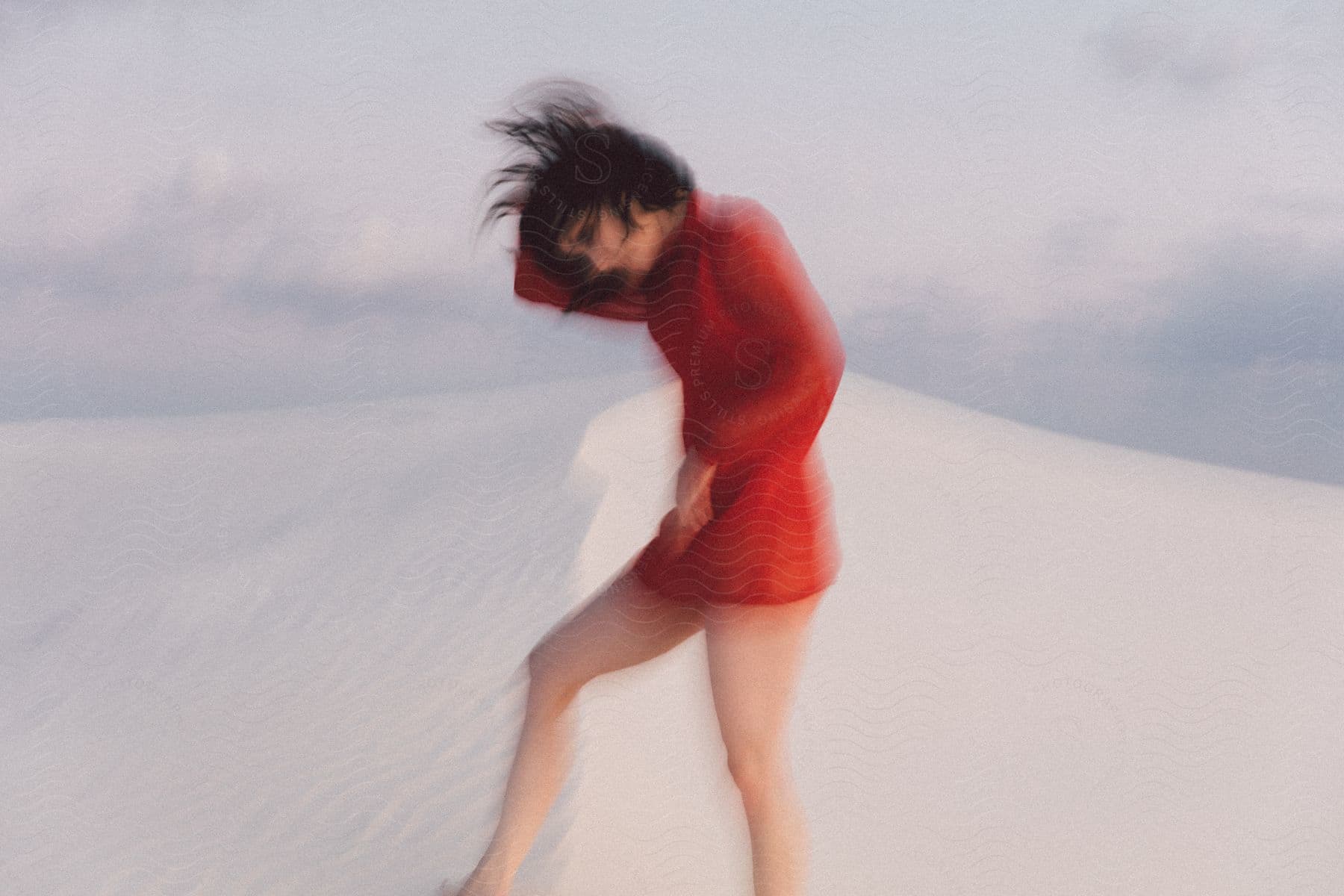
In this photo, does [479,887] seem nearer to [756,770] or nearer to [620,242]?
[756,770]

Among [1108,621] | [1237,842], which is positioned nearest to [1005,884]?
[1237,842]

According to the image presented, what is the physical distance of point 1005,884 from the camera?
2230 mm

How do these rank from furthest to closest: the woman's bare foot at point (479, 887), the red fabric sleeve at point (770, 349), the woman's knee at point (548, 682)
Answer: the woman's bare foot at point (479, 887)
the woman's knee at point (548, 682)
the red fabric sleeve at point (770, 349)

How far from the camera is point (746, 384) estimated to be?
5.39 feet

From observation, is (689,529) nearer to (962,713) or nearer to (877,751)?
(877,751)

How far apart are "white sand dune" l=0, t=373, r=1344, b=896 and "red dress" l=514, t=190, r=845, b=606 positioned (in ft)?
1.31

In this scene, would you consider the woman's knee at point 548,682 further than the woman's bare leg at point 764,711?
Yes

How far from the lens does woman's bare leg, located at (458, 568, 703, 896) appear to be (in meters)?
1.79

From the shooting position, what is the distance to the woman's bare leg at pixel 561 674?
179cm

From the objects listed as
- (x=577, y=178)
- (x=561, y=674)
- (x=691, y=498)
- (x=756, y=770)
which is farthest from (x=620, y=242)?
(x=756, y=770)

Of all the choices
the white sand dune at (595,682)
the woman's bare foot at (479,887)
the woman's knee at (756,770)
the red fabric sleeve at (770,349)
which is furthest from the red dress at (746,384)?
the woman's bare foot at (479,887)

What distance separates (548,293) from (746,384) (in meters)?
0.36

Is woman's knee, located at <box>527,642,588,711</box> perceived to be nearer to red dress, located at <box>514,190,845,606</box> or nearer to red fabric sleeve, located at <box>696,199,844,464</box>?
red dress, located at <box>514,190,845,606</box>

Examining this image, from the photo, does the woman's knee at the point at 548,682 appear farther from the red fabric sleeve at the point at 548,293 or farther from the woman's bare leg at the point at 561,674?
the red fabric sleeve at the point at 548,293
